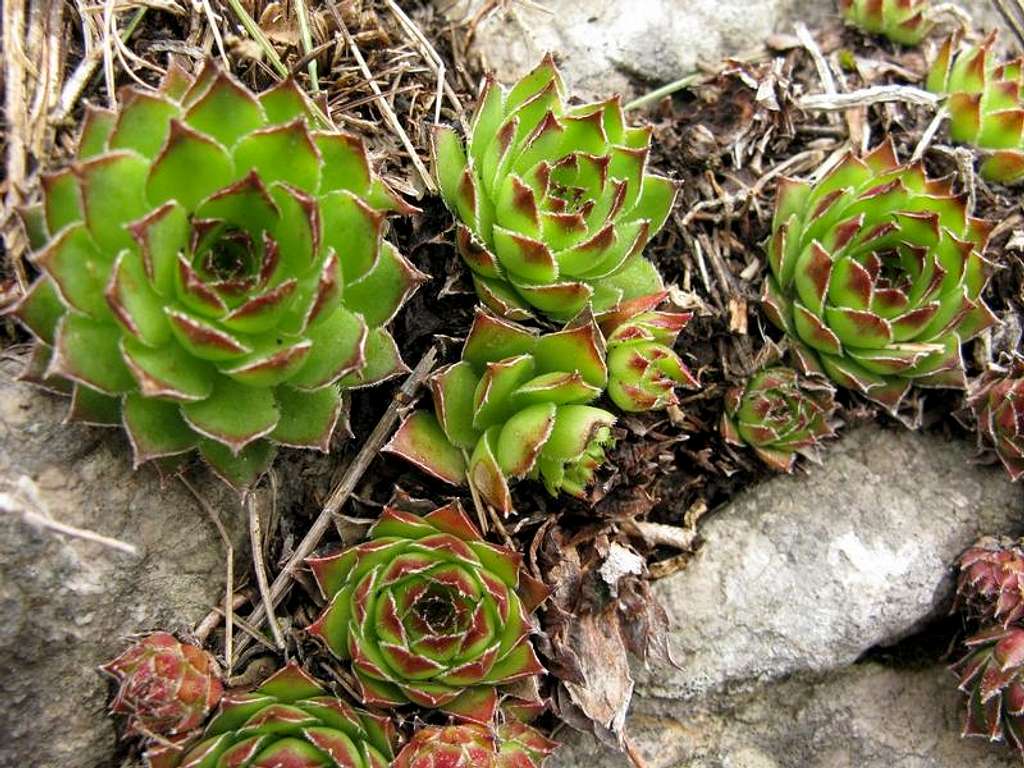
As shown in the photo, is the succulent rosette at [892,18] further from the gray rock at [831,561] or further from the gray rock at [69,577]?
the gray rock at [69,577]

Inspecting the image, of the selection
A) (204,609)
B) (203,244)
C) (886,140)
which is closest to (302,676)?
(204,609)

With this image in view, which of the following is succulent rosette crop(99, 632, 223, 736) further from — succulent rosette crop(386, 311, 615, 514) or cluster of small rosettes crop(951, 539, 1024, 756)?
cluster of small rosettes crop(951, 539, 1024, 756)

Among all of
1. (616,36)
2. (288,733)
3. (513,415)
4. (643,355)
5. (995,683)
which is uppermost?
(616,36)

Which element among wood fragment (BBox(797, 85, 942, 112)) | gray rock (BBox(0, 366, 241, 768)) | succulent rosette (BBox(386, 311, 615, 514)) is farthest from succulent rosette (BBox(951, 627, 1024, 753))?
gray rock (BBox(0, 366, 241, 768))

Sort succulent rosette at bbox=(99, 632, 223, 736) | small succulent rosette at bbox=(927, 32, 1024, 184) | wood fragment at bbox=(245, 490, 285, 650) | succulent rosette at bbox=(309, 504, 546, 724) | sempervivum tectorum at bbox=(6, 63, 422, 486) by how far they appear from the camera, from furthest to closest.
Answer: small succulent rosette at bbox=(927, 32, 1024, 184) → wood fragment at bbox=(245, 490, 285, 650) → succulent rosette at bbox=(309, 504, 546, 724) → succulent rosette at bbox=(99, 632, 223, 736) → sempervivum tectorum at bbox=(6, 63, 422, 486)

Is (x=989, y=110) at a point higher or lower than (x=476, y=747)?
higher

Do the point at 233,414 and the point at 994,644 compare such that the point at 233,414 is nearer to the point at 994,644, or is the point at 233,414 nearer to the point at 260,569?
the point at 260,569

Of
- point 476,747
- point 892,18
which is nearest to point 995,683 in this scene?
point 476,747
